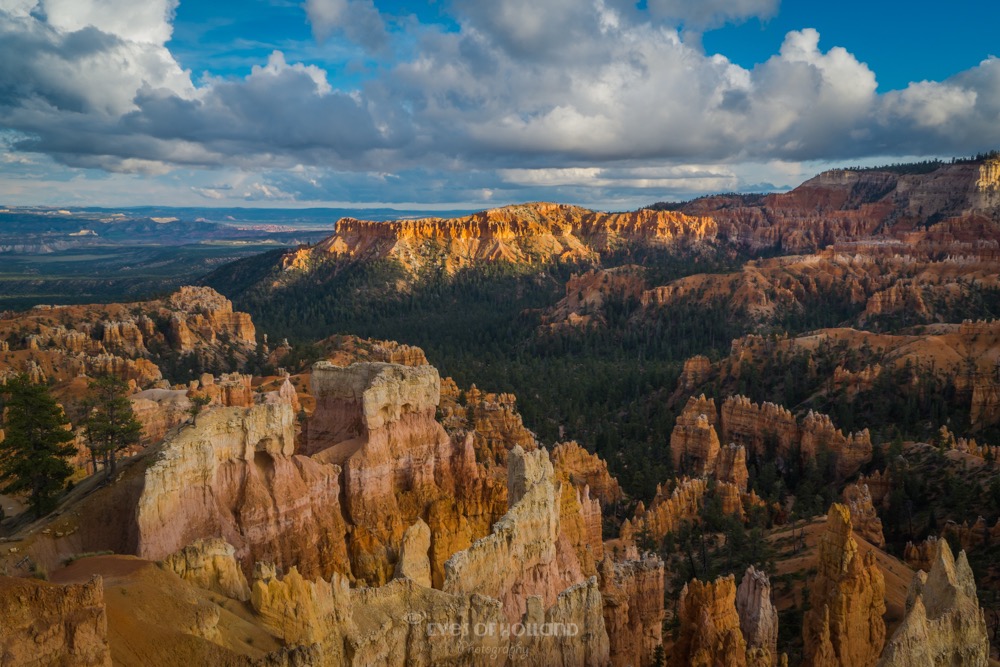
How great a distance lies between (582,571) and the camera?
2336cm

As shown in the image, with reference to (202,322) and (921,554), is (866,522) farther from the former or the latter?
→ (202,322)

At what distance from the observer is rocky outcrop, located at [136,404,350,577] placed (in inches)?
752

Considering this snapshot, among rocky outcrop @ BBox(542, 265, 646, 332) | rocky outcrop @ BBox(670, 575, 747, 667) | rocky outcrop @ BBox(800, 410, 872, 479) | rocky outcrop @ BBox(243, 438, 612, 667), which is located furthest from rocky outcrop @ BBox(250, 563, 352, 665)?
rocky outcrop @ BBox(542, 265, 646, 332)

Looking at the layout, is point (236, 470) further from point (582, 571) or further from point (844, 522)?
point (844, 522)

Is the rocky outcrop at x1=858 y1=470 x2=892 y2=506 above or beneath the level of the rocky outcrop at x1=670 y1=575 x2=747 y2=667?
beneath

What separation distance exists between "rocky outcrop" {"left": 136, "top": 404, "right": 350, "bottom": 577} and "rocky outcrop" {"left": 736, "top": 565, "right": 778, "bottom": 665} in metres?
13.2

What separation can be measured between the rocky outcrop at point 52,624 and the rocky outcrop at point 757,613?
748 inches

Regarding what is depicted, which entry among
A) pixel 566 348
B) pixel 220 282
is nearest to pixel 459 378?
pixel 566 348

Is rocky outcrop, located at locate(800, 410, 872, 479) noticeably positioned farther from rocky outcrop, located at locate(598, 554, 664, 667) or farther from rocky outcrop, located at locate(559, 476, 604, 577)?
rocky outcrop, located at locate(559, 476, 604, 577)

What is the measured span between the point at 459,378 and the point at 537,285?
99.1 m

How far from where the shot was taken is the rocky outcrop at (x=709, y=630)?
1883 cm

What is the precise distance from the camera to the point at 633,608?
23547 mm

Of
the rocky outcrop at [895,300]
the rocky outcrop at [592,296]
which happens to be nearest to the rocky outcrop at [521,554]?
the rocky outcrop at [895,300]

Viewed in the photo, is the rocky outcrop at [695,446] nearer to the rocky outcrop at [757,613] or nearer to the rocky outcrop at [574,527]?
the rocky outcrop at [574,527]
